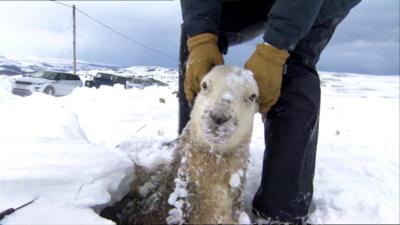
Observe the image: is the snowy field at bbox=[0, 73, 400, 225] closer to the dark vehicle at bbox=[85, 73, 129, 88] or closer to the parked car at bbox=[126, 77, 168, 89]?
the parked car at bbox=[126, 77, 168, 89]

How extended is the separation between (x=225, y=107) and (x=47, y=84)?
11897mm

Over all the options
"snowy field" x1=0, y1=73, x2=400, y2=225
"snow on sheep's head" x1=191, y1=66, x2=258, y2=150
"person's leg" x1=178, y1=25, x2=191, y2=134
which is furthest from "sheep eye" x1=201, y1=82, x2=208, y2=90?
"person's leg" x1=178, y1=25, x2=191, y2=134

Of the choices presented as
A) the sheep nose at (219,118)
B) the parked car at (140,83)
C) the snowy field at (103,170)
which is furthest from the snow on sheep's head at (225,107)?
the parked car at (140,83)

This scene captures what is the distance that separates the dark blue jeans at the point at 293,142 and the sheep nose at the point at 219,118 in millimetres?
527

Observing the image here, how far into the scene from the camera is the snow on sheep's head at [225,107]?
2.19 meters

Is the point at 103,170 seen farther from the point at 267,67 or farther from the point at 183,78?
the point at 267,67

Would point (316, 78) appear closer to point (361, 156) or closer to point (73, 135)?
point (361, 156)

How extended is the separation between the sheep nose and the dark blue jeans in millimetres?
527

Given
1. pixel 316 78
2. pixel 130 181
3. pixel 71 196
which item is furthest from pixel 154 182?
pixel 316 78

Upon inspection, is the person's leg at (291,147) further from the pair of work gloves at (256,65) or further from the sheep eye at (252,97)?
the sheep eye at (252,97)

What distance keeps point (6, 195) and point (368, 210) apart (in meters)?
1.60

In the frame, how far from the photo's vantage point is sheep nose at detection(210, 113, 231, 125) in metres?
2.15

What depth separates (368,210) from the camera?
2.16 meters

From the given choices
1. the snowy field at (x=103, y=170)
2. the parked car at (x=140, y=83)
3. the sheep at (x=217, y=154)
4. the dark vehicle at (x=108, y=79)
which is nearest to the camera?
the snowy field at (x=103, y=170)
